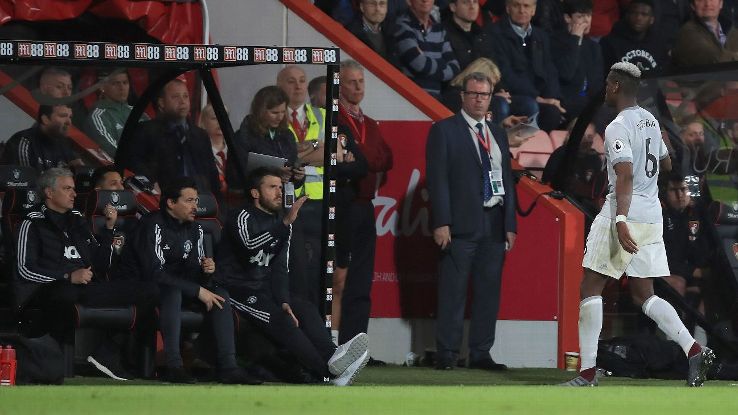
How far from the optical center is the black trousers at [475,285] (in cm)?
1331

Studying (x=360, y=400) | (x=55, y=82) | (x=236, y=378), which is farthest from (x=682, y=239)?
(x=55, y=82)

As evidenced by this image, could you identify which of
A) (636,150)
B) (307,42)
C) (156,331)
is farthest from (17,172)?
(636,150)

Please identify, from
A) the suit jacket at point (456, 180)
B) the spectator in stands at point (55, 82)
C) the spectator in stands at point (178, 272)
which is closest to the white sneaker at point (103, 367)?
the spectator in stands at point (178, 272)

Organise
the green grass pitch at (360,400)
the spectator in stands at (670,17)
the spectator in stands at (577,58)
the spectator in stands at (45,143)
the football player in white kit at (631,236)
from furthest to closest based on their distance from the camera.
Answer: the spectator in stands at (670,17), the spectator in stands at (577,58), the spectator in stands at (45,143), the football player in white kit at (631,236), the green grass pitch at (360,400)

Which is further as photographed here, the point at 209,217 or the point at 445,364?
the point at 445,364

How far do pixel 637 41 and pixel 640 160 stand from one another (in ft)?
18.8

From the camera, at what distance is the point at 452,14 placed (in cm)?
1530

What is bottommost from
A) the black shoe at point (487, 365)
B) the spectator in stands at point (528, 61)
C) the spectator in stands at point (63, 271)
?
the black shoe at point (487, 365)

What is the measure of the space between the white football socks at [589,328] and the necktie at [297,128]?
2.72 meters

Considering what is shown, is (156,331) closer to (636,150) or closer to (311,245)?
(311,245)

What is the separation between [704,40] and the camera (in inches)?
646

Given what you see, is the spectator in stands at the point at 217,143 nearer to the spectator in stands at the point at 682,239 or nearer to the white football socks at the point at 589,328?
the white football socks at the point at 589,328

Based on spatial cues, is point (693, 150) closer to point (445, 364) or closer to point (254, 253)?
point (445, 364)

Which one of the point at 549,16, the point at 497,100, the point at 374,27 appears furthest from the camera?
the point at 549,16
